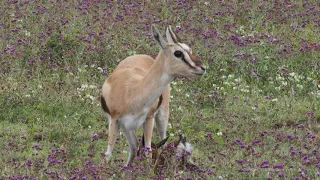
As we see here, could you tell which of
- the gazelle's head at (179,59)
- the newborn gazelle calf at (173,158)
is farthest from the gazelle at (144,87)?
the newborn gazelle calf at (173,158)

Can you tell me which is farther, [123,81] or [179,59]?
[123,81]

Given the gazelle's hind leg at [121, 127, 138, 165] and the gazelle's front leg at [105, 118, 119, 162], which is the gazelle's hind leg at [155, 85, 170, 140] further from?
the gazelle's front leg at [105, 118, 119, 162]

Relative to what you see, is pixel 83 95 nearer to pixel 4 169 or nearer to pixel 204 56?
pixel 204 56

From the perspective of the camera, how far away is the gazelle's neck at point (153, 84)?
8.20 meters

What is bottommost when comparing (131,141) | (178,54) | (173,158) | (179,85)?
(173,158)

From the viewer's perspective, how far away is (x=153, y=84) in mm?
8242

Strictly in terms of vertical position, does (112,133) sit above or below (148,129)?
below

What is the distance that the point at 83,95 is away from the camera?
1084 centimetres

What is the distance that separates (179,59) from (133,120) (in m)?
0.80

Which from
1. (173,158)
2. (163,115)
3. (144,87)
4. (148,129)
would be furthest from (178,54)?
(163,115)

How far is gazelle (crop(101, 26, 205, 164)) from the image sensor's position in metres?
8.06

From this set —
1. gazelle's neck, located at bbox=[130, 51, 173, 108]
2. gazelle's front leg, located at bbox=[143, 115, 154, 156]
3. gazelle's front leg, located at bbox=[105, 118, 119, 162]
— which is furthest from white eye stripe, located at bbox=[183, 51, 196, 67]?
gazelle's front leg, located at bbox=[105, 118, 119, 162]

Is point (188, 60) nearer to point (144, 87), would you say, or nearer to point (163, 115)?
point (144, 87)

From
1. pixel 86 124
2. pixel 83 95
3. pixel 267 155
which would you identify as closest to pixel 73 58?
pixel 83 95
